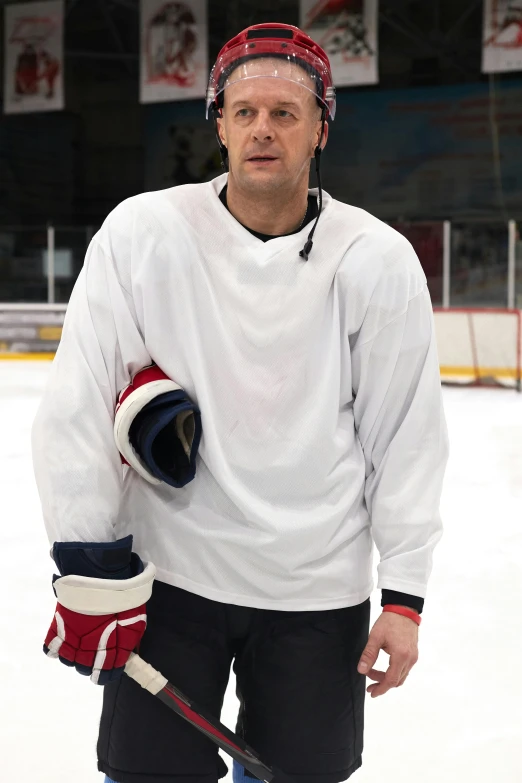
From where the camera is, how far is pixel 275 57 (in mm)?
1103

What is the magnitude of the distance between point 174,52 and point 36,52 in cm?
172

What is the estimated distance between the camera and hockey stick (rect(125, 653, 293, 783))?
1.04 meters

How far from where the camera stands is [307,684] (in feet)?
3.60

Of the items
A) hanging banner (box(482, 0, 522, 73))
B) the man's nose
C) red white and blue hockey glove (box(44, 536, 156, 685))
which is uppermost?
hanging banner (box(482, 0, 522, 73))

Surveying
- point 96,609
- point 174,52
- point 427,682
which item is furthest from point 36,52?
point 96,609

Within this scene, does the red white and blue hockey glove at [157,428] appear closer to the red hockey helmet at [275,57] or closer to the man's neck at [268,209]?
the man's neck at [268,209]

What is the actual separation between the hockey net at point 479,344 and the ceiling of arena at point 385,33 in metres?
5.16

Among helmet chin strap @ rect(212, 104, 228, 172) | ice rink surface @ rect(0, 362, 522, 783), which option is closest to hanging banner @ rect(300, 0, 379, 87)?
ice rink surface @ rect(0, 362, 522, 783)

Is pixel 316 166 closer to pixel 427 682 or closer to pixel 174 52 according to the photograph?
pixel 427 682

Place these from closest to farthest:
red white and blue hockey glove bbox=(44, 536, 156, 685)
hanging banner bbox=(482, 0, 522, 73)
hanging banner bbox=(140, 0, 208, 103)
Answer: red white and blue hockey glove bbox=(44, 536, 156, 685), hanging banner bbox=(482, 0, 522, 73), hanging banner bbox=(140, 0, 208, 103)

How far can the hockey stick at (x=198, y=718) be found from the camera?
104 cm

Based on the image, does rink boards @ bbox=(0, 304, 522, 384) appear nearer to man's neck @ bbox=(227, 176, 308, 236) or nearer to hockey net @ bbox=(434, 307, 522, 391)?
hockey net @ bbox=(434, 307, 522, 391)

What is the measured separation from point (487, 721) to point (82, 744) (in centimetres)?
79

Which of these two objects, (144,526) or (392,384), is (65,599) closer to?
(144,526)
